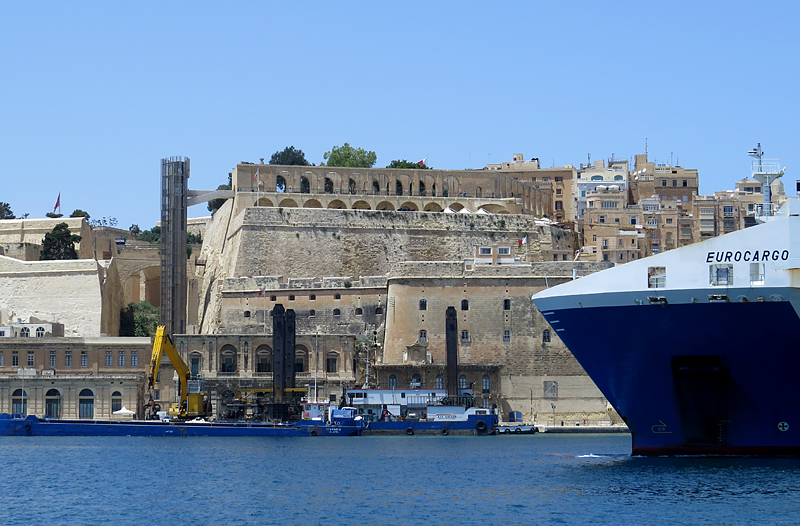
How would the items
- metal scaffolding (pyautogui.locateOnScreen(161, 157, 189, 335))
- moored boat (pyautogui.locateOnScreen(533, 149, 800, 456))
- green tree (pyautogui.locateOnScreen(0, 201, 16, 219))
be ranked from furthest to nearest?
green tree (pyautogui.locateOnScreen(0, 201, 16, 219))
metal scaffolding (pyautogui.locateOnScreen(161, 157, 189, 335))
moored boat (pyautogui.locateOnScreen(533, 149, 800, 456))

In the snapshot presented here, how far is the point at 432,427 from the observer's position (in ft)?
192

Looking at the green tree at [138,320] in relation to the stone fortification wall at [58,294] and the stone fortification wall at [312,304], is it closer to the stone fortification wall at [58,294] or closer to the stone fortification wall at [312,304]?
the stone fortification wall at [58,294]

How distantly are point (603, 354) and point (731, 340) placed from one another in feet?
12.3

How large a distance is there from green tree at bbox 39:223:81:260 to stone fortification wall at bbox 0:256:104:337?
20.6ft

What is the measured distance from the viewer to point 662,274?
3284 centimetres

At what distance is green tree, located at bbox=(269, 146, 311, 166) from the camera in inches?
4205

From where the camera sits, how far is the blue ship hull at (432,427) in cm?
5862

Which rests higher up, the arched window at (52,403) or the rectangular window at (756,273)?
the rectangular window at (756,273)

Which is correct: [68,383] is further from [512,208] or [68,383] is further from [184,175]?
[512,208]

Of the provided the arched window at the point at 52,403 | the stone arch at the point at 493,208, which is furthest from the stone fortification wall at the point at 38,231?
the stone arch at the point at 493,208

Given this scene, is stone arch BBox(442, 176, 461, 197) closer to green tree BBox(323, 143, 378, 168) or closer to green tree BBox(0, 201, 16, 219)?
green tree BBox(323, 143, 378, 168)

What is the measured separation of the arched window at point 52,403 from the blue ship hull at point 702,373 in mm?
37519

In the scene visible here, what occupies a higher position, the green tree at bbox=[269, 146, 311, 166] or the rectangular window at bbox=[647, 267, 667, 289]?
the green tree at bbox=[269, 146, 311, 166]

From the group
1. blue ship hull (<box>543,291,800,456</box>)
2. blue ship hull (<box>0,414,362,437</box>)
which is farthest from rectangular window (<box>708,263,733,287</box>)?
blue ship hull (<box>0,414,362,437</box>)
